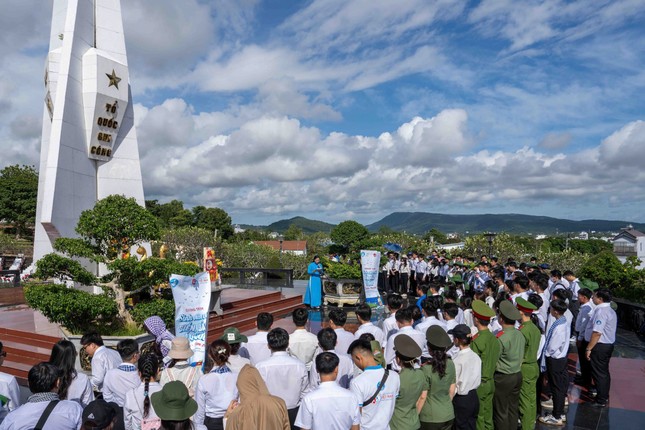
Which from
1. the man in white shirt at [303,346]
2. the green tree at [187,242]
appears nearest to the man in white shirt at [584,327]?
the man in white shirt at [303,346]

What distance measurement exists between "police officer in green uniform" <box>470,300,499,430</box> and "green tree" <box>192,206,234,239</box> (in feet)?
184

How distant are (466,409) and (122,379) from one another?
3299 mm

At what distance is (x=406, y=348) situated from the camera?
11.9 ft

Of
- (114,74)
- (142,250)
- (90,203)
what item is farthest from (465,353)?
(114,74)

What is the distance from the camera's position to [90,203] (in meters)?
12.6

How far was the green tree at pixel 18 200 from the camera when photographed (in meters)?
37.2

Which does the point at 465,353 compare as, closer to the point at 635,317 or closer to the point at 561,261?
the point at 635,317

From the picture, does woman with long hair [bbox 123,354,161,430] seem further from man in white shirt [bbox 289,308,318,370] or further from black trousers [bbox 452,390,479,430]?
black trousers [bbox 452,390,479,430]

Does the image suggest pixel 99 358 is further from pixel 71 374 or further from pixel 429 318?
pixel 429 318

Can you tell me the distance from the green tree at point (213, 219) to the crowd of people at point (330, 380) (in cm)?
5540

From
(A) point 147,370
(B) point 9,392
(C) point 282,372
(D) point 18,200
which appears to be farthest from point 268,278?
(D) point 18,200

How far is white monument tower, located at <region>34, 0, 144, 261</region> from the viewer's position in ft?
37.9

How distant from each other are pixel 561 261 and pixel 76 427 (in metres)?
30.0

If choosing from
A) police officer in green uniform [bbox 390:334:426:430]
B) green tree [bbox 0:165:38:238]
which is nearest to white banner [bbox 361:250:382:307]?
police officer in green uniform [bbox 390:334:426:430]
